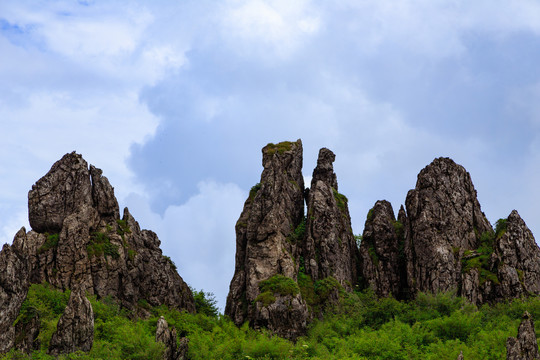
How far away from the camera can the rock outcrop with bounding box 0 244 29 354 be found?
28531 mm

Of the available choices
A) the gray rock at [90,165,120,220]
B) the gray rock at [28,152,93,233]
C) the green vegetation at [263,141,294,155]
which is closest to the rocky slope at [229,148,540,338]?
the green vegetation at [263,141,294,155]

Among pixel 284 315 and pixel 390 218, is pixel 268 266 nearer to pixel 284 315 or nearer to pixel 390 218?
pixel 284 315

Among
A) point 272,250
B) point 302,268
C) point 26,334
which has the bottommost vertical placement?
point 26,334

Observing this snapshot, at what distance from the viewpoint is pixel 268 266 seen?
215 ft

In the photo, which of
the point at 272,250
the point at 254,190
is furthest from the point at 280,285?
the point at 254,190

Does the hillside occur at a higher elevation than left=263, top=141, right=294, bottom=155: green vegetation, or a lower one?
lower

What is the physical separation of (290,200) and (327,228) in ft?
21.4

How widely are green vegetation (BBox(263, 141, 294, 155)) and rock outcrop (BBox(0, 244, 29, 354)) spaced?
48.6m

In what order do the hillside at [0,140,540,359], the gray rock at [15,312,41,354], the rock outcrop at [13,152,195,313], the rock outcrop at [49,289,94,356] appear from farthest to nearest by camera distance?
the rock outcrop at [13,152,195,313]
the hillside at [0,140,540,359]
the rock outcrop at [49,289,94,356]
the gray rock at [15,312,41,354]

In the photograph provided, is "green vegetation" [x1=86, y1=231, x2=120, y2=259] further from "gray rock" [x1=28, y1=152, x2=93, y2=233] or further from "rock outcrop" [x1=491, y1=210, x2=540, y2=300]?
"rock outcrop" [x1=491, y1=210, x2=540, y2=300]

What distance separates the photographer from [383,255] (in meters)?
72.6

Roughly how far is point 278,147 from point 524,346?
5360cm

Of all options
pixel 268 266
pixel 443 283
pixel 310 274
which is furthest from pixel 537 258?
pixel 268 266

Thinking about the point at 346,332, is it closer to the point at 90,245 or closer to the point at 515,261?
the point at 515,261
